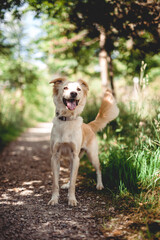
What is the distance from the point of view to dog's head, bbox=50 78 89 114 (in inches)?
119

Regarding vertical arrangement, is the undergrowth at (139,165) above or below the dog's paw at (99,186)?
above

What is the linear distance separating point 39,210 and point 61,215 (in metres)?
0.31

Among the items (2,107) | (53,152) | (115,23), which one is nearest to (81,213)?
(53,152)

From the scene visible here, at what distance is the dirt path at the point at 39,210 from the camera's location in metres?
2.22

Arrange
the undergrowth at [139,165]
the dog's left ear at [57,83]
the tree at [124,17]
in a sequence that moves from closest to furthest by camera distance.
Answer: the undergrowth at [139,165] < the dog's left ear at [57,83] < the tree at [124,17]

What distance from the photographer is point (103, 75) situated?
6.73 metres

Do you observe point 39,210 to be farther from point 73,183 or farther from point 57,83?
point 57,83

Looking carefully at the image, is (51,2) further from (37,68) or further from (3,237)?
(37,68)

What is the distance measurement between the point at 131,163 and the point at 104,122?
3.24 ft

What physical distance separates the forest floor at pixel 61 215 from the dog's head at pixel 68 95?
4.21ft

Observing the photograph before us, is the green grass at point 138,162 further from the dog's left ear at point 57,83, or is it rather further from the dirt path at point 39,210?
the dog's left ear at point 57,83

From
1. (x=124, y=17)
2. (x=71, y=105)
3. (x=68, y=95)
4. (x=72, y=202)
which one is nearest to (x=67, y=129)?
(x=71, y=105)

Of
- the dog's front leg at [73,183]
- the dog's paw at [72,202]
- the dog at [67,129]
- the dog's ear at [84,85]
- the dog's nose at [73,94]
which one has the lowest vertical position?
the dog's paw at [72,202]

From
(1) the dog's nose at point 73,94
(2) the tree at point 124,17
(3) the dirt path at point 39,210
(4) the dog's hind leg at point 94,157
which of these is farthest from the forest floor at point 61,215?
(2) the tree at point 124,17
